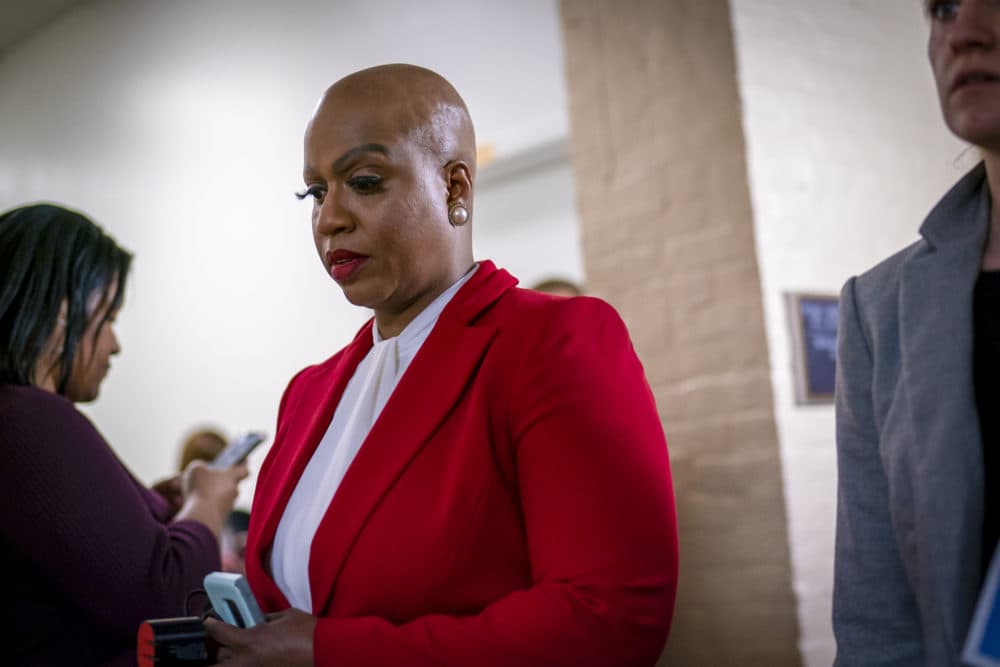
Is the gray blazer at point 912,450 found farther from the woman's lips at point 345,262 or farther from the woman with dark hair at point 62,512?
the woman with dark hair at point 62,512

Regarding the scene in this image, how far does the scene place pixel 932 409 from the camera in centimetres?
99

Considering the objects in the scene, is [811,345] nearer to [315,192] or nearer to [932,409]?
[932,409]

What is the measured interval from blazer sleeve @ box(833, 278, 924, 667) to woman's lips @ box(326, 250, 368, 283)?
A: 1.93 feet

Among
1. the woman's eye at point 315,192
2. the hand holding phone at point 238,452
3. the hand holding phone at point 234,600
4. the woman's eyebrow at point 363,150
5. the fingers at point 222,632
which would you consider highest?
the woman's eyebrow at point 363,150

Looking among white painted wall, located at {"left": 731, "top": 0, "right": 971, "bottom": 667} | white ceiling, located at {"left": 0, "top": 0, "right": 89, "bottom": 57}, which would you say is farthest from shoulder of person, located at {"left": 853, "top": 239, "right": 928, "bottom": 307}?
white ceiling, located at {"left": 0, "top": 0, "right": 89, "bottom": 57}

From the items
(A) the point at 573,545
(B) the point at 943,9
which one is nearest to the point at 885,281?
(B) the point at 943,9

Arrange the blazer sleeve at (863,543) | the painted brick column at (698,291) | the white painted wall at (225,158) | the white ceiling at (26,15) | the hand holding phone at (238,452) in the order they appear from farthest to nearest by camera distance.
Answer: the white ceiling at (26,15)
the white painted wall at (225,158)
the painted brick column at (698,291)
the hand holding phone at (238,452)
the blazer sleeve at (863,543)

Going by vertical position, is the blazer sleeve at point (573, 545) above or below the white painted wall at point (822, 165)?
below

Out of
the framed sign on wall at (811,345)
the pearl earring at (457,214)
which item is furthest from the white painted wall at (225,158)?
the pearl earring at (457,214)

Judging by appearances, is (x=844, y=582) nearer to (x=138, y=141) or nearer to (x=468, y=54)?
(x=468, y=54)

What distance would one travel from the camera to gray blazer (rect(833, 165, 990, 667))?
95 cm

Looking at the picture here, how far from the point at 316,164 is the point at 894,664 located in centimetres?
89

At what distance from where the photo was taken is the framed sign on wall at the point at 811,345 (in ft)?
7.70

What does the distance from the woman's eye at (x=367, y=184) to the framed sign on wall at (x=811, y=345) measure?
4.85 feet
